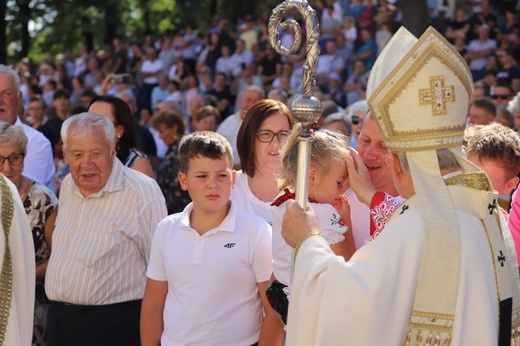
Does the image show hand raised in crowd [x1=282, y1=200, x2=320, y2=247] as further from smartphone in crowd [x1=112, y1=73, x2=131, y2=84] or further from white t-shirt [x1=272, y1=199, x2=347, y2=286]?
smartphone in crowd [x1=112, y1=73, x2=131, y2=84]

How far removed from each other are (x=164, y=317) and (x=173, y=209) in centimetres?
348

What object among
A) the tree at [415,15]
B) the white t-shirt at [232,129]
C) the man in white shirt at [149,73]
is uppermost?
the tree at [415,15]

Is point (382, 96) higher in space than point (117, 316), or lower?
higher

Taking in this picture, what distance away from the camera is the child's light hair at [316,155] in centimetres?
459

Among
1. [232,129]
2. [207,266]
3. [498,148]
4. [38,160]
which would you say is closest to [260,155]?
[207,266]

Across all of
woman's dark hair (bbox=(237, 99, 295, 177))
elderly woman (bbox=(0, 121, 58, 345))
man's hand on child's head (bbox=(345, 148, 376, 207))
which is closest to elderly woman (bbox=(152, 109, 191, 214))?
elderly woman (bbox=(0, 121, 58, 345))

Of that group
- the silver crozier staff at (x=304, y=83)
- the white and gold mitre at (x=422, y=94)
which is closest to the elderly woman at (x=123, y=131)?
the silver crozier staff at (x=304, y=83)

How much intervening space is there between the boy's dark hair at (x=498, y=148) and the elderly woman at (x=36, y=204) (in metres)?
2.68

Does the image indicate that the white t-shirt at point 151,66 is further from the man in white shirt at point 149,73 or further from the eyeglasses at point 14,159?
the eyeglasses at point 14,159

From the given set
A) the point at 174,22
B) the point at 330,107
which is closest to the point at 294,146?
the point at 330,107

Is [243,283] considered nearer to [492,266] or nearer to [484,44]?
[492,266]

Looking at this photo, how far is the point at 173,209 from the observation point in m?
8.62

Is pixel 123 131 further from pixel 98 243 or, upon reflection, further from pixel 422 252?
pixel 422 252

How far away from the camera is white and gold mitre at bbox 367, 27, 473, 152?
3.67 metres
